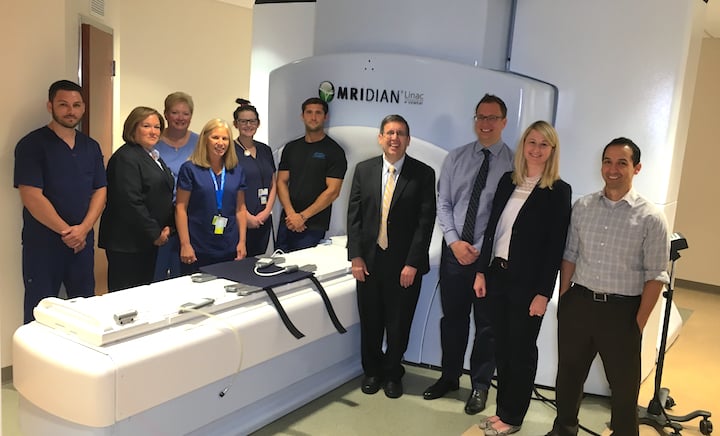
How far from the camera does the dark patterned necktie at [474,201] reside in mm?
2854

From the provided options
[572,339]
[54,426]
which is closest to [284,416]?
[54,426]

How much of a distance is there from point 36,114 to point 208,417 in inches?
66.9

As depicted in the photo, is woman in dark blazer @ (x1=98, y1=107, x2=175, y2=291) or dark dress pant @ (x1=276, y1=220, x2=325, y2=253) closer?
woman in dark blazer @ (x1=98, y1=107, x2=175, y2=291)

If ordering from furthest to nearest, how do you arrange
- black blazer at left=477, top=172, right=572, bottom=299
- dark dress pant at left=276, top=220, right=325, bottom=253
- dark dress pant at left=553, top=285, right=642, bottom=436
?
dark dress pant at left=276, top=220, right=325, bottom=253, black blazer at left=477, top=172, right=572, bottom=299, dark dress pant at left=553, top=285, right=642, bottom=436

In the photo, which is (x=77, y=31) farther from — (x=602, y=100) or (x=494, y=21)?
(x=602, y=100)

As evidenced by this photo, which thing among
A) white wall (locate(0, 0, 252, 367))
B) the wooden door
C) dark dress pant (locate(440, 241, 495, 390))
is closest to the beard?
white wall (locate(0, 0, 252, 367))

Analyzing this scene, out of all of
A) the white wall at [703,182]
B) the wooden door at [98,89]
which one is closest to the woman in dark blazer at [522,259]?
the wooden door at [98,89]

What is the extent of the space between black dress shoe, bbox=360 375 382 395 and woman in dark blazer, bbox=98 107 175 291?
1.25 metres

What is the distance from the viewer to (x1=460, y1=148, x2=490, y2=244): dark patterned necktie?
112 inches

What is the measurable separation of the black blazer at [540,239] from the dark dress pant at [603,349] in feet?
0.40

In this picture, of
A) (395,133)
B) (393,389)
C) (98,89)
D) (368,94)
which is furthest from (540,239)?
(98,89)

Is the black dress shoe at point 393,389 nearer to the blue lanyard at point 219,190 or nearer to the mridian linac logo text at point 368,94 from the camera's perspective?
the blue lanyard at point 219,190

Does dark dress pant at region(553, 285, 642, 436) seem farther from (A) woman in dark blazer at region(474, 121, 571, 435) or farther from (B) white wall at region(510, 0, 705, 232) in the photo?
(B) white wall at region(510, 0, 705, 232)

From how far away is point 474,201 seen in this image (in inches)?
112
